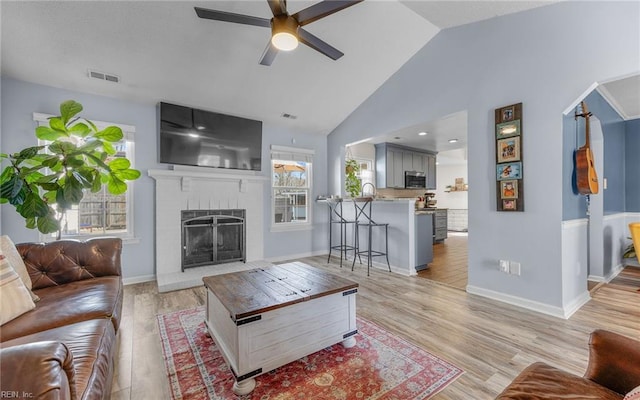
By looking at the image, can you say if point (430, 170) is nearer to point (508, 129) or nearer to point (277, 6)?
point (508, 129)

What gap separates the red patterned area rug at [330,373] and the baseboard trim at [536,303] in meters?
1.59

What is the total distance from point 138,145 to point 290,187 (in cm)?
259

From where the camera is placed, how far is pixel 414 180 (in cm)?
666

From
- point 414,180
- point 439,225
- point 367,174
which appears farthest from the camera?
point 439,225

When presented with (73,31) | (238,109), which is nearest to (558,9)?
(238,109)

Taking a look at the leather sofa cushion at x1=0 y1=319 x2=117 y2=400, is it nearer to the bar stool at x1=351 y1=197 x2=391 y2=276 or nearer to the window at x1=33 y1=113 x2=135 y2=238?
the window at x1=33 y1=113 x2=135 y2=238

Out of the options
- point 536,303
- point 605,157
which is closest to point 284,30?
point 536,303

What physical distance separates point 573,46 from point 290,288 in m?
3.40

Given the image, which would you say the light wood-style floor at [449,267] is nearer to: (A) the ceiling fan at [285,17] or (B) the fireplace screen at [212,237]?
(B) the fireplace screen at [212,237]

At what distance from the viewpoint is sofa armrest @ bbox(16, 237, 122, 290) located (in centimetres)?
217

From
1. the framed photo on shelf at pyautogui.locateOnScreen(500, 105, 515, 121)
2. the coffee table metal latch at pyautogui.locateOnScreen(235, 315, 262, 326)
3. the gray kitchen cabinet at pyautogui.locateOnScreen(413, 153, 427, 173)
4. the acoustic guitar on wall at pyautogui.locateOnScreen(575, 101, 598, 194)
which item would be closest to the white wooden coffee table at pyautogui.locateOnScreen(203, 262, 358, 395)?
the coffee table metal latch at pyautogui.locateOnScreen(235, 315, 262, 326)

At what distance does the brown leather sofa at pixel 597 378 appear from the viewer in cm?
102

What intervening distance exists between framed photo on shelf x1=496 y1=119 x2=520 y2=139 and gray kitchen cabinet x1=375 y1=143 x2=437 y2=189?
9.99ft

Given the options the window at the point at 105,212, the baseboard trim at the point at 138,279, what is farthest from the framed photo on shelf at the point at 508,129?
the baseboard trim at the point at 138,279
